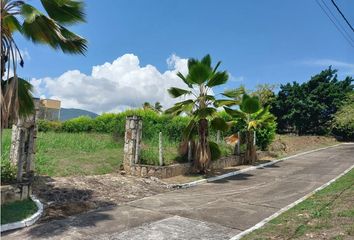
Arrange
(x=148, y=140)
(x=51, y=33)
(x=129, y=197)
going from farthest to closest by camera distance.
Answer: (x=148, y=140) < (x=129, y=197) < (x=51, y=33)

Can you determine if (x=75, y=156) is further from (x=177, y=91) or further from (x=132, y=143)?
(x=177, y=91)

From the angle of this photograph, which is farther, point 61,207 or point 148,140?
point 148,140

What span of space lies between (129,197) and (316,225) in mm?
5395

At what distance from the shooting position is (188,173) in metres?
15.6

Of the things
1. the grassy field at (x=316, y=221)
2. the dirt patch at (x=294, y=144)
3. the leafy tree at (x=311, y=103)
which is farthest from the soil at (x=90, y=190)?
the leafy tree at (x=311, y=103)

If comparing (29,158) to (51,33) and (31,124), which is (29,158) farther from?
(51,33)

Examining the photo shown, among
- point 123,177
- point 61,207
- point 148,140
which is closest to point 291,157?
point 148,140

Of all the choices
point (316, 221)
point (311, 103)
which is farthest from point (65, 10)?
point (311, 103)

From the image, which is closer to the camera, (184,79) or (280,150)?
(184,79)

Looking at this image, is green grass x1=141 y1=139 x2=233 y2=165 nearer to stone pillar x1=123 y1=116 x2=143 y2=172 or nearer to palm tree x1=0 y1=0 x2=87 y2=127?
stone pillar x1=123 y1=116 x2=143 y2=172

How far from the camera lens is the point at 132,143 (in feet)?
47.3

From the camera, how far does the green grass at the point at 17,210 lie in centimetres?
809

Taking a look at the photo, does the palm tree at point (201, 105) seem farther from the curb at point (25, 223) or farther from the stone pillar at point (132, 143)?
the curb at point (25, 223)

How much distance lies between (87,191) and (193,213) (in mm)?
3313
